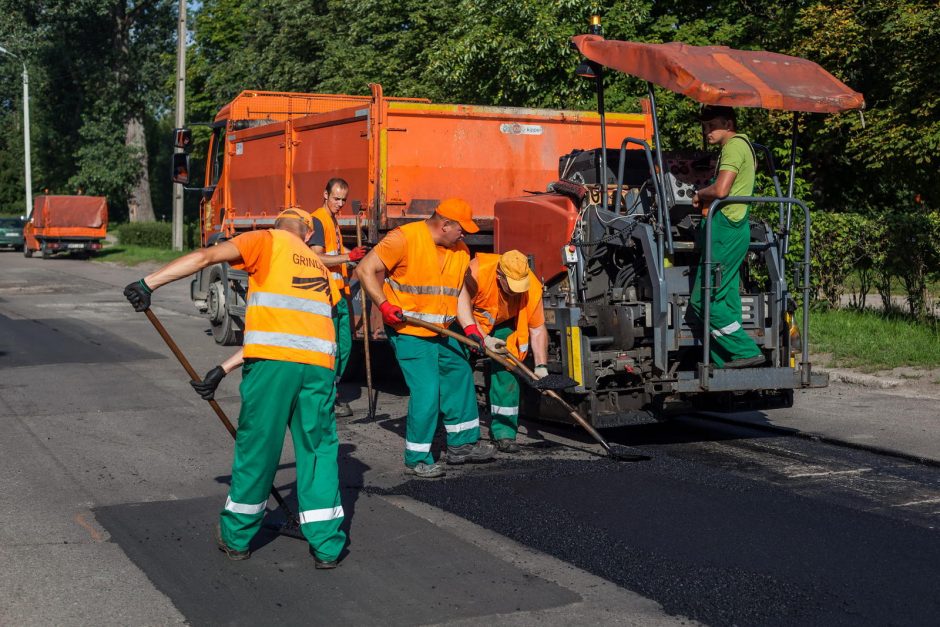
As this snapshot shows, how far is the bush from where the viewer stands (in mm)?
38312

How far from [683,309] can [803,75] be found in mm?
1751

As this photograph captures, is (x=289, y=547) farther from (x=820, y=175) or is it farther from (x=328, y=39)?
(x=328, y=39)

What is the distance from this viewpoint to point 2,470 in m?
7.02

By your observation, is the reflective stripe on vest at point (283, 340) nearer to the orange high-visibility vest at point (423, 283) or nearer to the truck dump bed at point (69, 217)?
the orange high-visibility vest at point (423, 283)

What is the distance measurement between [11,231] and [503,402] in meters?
38.8

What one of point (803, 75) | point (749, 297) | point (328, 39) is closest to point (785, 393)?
point (749, 297)

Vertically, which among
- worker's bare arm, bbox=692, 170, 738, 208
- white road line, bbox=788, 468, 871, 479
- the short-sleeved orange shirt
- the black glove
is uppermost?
worker's bare arm, bbox=692, 170, 738, 208

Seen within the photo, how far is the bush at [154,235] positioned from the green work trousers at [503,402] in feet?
101

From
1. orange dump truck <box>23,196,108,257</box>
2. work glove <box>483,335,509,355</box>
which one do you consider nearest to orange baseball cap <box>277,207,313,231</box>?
work glove <box>483,335,509,355</box>

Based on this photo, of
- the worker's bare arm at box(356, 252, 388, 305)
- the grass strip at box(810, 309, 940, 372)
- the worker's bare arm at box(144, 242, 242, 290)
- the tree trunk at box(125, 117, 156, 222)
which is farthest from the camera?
the tree trunk at box(125, 117, 156, 222)

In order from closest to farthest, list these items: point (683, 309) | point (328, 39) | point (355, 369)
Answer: point (683, 309)
point (355, 369)
point (328, 39)

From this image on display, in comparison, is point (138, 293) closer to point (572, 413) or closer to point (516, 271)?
point (516, 271)

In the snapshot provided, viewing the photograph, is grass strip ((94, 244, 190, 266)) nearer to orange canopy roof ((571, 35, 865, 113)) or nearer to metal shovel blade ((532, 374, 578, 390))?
orange canopy roof ((571, 35, 865, 113))

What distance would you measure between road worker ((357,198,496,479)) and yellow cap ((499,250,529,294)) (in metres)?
0.39
